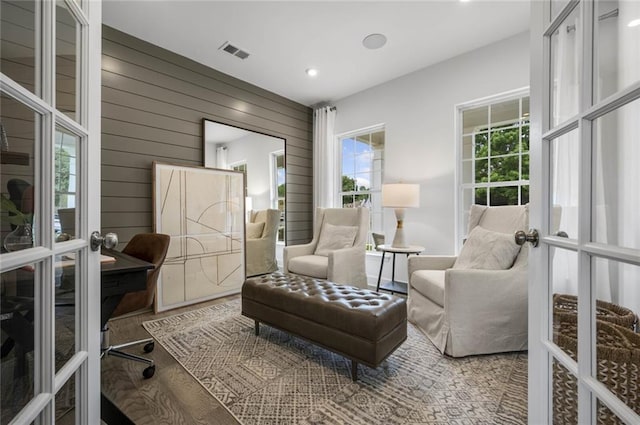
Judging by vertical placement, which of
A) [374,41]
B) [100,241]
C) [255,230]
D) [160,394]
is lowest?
[160,394]

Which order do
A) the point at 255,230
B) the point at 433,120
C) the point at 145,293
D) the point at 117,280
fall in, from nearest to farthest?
the point at 117,280
the point at 145,293
the point at 433,120
the point at 255,230

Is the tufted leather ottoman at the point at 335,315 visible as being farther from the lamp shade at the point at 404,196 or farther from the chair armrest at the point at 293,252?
the lamp shade at the point at 404,196

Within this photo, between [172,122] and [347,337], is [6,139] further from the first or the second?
[172,122]

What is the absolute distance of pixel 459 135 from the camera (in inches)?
127

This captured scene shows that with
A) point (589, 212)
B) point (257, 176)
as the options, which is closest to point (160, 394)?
point (589, 212)

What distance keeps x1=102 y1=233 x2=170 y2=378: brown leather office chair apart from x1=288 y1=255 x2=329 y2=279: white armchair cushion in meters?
1.52

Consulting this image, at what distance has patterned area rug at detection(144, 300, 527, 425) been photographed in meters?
1.37

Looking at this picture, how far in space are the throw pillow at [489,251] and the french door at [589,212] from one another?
1358 millimetres

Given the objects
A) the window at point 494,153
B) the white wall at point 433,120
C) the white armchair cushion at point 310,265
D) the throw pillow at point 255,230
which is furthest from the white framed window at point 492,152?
the throw pillow at point 255,230

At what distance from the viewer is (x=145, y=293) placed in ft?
6.25

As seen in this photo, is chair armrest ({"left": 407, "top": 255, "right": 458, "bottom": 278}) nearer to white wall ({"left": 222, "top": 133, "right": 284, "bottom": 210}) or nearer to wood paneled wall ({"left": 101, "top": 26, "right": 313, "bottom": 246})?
white wall ({"left": 222, "top": 133, "right": 284, "bottom": 210})

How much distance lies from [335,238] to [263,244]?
1049mm

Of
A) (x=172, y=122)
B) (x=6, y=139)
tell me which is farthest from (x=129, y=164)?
(x=6, y=139)

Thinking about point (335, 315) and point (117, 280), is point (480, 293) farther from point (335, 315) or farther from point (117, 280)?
point (117, 280)
